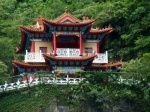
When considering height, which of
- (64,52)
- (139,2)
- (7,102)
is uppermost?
(139,2)

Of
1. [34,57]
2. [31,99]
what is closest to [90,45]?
[34,57]

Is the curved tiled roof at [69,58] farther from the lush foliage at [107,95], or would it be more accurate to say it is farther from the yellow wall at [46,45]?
the yellow wall at [46,45]

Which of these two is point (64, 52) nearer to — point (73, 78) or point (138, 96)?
point (73, 78)

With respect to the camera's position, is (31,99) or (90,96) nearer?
(90,96)

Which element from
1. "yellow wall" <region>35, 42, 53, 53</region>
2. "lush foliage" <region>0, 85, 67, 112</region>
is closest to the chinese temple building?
"yellow wall" <region>35, 42, 53, 53</region>

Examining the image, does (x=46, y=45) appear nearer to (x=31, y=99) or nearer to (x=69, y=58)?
(x=69, y=58)

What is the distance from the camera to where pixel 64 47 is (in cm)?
3981

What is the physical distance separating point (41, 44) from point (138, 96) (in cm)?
856

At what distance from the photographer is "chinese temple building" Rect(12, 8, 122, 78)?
37312mm

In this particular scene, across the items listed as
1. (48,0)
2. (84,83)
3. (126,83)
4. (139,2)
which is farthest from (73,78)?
(48,0)

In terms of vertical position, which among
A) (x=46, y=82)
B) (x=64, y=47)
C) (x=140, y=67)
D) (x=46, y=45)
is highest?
(x=46, y=45)

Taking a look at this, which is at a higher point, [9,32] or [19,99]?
[9,32]

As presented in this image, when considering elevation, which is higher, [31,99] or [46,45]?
[46,45]

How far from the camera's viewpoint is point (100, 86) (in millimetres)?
34688
